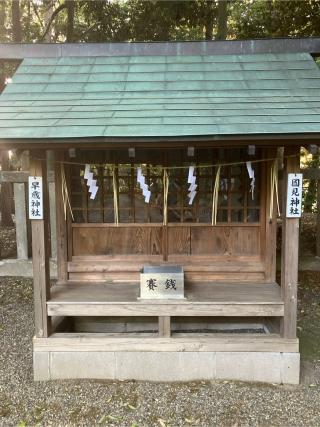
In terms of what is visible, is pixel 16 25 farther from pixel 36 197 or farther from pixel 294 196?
pixel 294 196

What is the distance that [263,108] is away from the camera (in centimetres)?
434

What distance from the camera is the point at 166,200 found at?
5.07 m

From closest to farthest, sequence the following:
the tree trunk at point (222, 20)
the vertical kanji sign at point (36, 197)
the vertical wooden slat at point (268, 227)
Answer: the vertical kanji sign at point (36, 197) → the vertical wooden slat at point (268, 227) → the tree trunk at point (222, 20)

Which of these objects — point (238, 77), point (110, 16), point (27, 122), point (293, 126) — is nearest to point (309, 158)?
point (110, 16)

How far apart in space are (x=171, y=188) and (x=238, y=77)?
1847mm

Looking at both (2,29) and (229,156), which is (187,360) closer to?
(229,156)

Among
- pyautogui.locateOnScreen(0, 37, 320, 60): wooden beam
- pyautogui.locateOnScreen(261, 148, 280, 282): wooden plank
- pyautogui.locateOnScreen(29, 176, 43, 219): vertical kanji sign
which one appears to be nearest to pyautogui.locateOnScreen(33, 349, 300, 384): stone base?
pyautogui.locateOnScreen(261, 148, 280, 282): wooden plank

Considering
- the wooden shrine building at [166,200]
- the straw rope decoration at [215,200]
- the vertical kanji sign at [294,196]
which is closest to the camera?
the wooden shrine building at [166,200]

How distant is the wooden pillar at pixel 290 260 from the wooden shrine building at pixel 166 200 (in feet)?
0.05

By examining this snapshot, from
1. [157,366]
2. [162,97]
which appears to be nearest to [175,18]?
[162,97]

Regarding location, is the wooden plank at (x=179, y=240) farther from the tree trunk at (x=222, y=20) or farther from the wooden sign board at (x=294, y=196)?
the tree trunk at (x=222, y=20)

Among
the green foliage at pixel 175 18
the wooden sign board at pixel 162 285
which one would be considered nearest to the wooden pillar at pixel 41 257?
the wooden sign board at pixel 162 285

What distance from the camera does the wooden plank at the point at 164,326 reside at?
4.60 metres

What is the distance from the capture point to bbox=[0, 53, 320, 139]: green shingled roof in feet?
13.0
